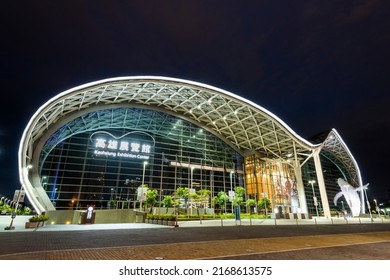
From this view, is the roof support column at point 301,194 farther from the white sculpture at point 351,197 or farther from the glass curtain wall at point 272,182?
the white sculpture at point 351,197

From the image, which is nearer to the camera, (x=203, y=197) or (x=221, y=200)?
(x=203, y=197)

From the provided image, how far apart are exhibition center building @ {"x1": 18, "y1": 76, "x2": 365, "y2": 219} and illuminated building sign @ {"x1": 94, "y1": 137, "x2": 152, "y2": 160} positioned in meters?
0.16

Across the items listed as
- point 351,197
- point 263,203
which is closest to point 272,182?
point 263,203

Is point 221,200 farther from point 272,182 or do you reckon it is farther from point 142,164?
point 142,164

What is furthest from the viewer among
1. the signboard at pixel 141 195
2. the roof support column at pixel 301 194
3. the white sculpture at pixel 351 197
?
the white sculpture at pixel 351 197

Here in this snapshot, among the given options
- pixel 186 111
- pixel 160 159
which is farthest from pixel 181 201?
pixel 186 111

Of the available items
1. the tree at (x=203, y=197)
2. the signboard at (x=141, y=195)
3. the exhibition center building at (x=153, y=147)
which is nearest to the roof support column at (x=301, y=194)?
the exhibition center building at (x=153, y=147)

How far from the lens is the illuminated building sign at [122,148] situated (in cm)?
3250

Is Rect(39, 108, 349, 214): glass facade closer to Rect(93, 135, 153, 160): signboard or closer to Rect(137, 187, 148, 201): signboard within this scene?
Rect(93, 135, 153, 160): signboard

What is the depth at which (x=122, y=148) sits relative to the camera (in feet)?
110

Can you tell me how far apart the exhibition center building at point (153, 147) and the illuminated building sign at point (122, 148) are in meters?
0.16

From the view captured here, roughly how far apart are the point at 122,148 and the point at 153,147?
547 cm

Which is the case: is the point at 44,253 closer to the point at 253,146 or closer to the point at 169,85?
the point at 169,85

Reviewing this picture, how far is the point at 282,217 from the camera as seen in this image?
3403 centimetres
